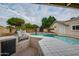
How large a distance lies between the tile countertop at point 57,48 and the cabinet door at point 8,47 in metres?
0.51

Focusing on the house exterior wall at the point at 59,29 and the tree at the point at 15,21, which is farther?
the house exterior wall at the point at 59,29

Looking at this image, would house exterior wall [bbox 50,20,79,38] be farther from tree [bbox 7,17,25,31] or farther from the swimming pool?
tree [bbox 7,17,25,31]

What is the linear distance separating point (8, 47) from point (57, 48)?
0.92 meters

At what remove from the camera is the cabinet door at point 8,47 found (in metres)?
2.89

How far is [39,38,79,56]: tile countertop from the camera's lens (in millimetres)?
2896

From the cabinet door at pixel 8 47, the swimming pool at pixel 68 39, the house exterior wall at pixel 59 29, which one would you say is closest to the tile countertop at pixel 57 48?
the swimming pool at pixel 68 39

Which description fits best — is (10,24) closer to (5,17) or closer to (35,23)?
(5,17)

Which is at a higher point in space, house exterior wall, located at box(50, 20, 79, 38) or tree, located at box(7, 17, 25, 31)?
tree, located at box(7, 17, 25, 31)

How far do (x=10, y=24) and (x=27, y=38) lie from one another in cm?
42

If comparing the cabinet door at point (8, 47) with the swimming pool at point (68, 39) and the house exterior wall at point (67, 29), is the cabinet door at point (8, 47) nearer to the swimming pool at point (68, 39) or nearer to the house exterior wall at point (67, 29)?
the swimming pool at point (68, 39)

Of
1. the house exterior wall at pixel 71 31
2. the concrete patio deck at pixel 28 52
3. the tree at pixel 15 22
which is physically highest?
the tree at pixel 15 22

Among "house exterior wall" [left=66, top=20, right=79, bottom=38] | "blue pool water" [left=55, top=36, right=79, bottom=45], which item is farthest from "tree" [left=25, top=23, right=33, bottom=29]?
"house exterior wall" [left=66, top=20, right=79, bottom=38]

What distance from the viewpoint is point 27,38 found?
302 cm

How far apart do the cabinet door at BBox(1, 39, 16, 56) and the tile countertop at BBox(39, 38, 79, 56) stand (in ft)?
1.68
